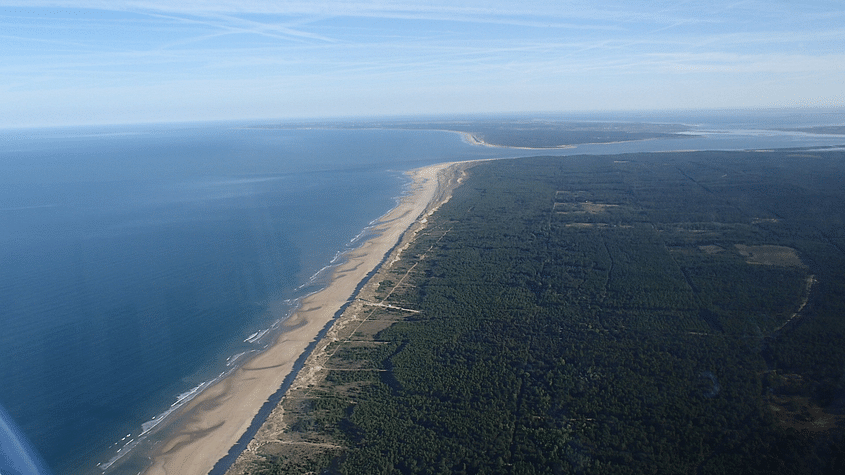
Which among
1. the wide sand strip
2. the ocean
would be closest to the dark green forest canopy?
the wide sand strip

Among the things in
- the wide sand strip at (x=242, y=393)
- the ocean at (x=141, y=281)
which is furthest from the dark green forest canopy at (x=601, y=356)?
the ocean at (x=141, y=281)

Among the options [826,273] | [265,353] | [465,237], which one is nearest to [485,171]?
[465,237]

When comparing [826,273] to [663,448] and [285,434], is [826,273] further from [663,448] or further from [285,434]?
[285,434]

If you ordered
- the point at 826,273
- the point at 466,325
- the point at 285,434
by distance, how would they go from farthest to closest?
the point at 826,273 → the point at 466,325 → the point at 285,434

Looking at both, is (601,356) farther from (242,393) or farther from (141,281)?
(141,281)

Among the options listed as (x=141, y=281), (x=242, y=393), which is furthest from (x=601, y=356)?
(x=141, y=281)

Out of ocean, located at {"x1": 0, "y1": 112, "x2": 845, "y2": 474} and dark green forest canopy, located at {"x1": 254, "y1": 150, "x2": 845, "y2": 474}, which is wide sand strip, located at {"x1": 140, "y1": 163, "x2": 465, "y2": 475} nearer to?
ocean, located at {"x1": 0, "y1": 112, "x2": 845, "y2": 474}
